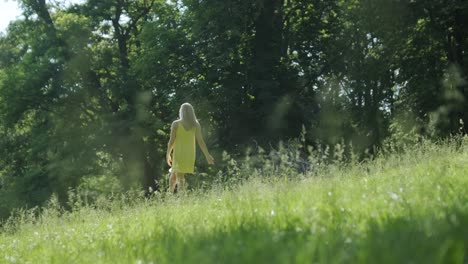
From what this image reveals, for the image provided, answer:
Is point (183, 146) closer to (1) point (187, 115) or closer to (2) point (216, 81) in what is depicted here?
(1) point (187, 115)

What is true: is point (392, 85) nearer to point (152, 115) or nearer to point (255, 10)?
point (255, 10)

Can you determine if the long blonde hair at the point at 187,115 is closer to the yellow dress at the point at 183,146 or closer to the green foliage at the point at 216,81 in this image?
the yellow dress at the point at 183,146

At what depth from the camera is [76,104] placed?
2823 cm

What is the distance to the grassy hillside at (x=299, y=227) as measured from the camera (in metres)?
3.22

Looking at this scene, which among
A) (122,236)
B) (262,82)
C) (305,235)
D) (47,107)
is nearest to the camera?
(305,235)

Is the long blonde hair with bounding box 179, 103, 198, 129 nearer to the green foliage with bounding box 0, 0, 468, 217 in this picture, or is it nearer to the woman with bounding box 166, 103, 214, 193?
the woman with bounding box 166, 103, 214, 193

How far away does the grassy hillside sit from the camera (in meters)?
3.22

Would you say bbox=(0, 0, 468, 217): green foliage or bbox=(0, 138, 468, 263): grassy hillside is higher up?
bbox=(0, 0, 468, 217): green foliage

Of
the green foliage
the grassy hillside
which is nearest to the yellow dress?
the grassy hillside

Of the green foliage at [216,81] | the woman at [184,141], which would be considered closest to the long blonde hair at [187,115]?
the woman at [184,141]

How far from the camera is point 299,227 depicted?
4.39 metres

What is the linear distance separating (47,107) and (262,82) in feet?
35.2

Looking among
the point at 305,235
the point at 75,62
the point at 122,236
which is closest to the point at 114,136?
the point at 75,62

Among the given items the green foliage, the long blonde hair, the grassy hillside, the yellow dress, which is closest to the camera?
the grassy hillside
